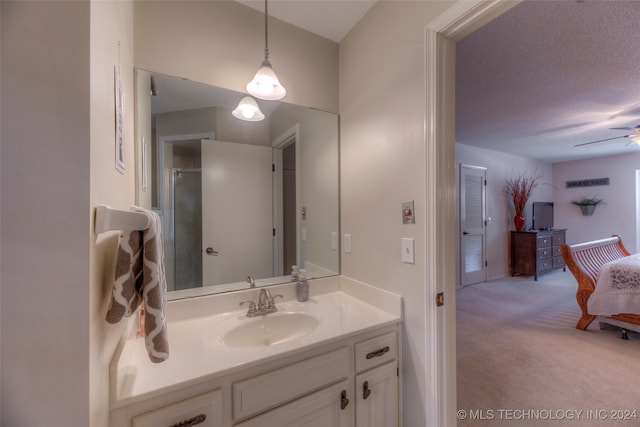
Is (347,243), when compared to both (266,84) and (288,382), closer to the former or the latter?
(288,382)

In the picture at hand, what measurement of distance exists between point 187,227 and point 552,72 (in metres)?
2.97

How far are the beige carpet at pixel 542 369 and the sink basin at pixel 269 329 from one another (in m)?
1.21

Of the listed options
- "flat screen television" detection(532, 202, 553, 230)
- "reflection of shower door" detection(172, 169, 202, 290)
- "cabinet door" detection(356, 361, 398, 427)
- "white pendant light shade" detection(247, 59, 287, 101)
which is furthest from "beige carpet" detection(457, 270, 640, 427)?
"flat screen television" detection(532, 202, 553, 230)

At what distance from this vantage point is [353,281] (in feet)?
5.16

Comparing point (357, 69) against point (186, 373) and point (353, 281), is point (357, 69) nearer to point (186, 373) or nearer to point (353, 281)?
point (353, 281)

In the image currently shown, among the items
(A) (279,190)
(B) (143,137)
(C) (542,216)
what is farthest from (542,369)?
(C) (542,216)

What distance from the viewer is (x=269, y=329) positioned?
1.29 meters

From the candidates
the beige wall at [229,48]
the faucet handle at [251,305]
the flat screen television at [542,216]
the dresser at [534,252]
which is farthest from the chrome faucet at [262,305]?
the flat screen television at [542,216]

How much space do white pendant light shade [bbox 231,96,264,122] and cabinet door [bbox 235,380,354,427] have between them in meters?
1.44

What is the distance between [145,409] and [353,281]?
1.11 m

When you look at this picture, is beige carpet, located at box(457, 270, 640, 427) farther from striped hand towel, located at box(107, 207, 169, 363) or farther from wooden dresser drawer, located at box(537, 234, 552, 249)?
striped hand towel, located at box(107, 207, 169, 363)
